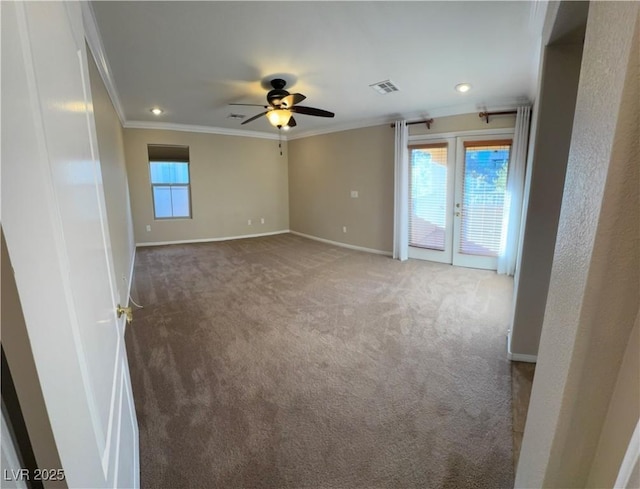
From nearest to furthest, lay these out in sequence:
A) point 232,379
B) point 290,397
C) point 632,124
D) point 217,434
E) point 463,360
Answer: point 632,124 → point 217,434 → point 290,397 → point 232,379 → point 463,360

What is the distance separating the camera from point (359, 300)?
3598 mm

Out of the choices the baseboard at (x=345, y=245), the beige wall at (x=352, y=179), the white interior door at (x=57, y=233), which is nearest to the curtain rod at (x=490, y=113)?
the beige wall at (x=352, y=179)

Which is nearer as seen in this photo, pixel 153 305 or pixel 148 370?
pixel 148 370

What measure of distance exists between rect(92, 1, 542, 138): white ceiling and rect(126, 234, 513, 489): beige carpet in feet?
8.35

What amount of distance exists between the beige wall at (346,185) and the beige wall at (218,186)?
22.5 inches

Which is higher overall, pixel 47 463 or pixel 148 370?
pixel 47 463

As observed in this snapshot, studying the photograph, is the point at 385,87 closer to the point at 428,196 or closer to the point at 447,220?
the point at 428,196

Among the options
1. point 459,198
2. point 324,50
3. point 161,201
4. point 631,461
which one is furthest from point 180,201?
point 631,461

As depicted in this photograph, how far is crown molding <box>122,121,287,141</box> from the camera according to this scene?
588 cm

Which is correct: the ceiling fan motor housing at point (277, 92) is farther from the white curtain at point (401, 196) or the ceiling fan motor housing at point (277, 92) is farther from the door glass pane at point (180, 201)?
the door glass pane at point (180, 201)

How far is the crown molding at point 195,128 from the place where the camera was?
5.88 meters

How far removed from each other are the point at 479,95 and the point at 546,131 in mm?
2371

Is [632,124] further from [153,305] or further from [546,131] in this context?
[153,305]

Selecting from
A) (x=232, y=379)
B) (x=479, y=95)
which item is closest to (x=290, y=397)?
(x=232, y=379)
